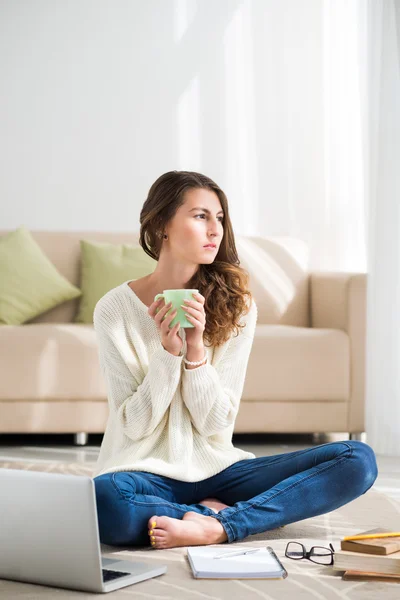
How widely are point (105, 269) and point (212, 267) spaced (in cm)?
195

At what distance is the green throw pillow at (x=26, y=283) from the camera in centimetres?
400

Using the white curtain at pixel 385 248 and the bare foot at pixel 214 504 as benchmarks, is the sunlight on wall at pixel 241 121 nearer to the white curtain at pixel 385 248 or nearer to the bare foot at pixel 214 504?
the white curtain at pixel 385 248

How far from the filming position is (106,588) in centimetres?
158

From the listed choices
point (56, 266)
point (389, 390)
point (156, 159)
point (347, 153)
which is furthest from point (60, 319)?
point (347, 153)

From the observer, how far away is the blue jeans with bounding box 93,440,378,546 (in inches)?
75.2

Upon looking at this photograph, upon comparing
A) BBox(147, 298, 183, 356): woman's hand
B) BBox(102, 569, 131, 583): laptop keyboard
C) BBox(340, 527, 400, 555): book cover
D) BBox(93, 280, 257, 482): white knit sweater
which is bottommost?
BBox(102, 569, 131, 583): laptop keyboard

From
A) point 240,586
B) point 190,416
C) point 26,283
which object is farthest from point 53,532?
point 26,283

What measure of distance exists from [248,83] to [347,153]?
0.66 metres

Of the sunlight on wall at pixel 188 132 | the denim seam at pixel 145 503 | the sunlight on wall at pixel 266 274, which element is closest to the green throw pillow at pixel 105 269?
the sunlight on wall at pixel 266 274

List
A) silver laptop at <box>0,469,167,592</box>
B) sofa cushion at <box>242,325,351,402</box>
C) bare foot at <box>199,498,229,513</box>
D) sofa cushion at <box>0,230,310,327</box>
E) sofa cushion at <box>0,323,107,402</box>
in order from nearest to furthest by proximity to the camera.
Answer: silver laptop at <box>0,469,167,592</box>, bare foot at <box>199,498,229,513</box>, sofa cushion at <box>0,323,107,402</box>, sofa cushion at <box>242,325,351,402</box>, sofa cushion at <box>0,230,310,327</box>

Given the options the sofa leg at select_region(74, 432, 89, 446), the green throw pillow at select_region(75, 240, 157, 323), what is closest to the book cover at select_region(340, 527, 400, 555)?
the sofa leg at select_region(74, 432, 89, 446)

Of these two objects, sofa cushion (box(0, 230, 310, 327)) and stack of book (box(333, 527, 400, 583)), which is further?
sofa cushion (box(0, 230, 310, 327))

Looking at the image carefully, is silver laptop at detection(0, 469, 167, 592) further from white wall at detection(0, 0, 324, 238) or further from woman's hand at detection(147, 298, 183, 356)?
white wall at detection(0, 0, 324, 238)

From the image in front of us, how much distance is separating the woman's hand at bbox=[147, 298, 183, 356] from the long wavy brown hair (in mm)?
161
